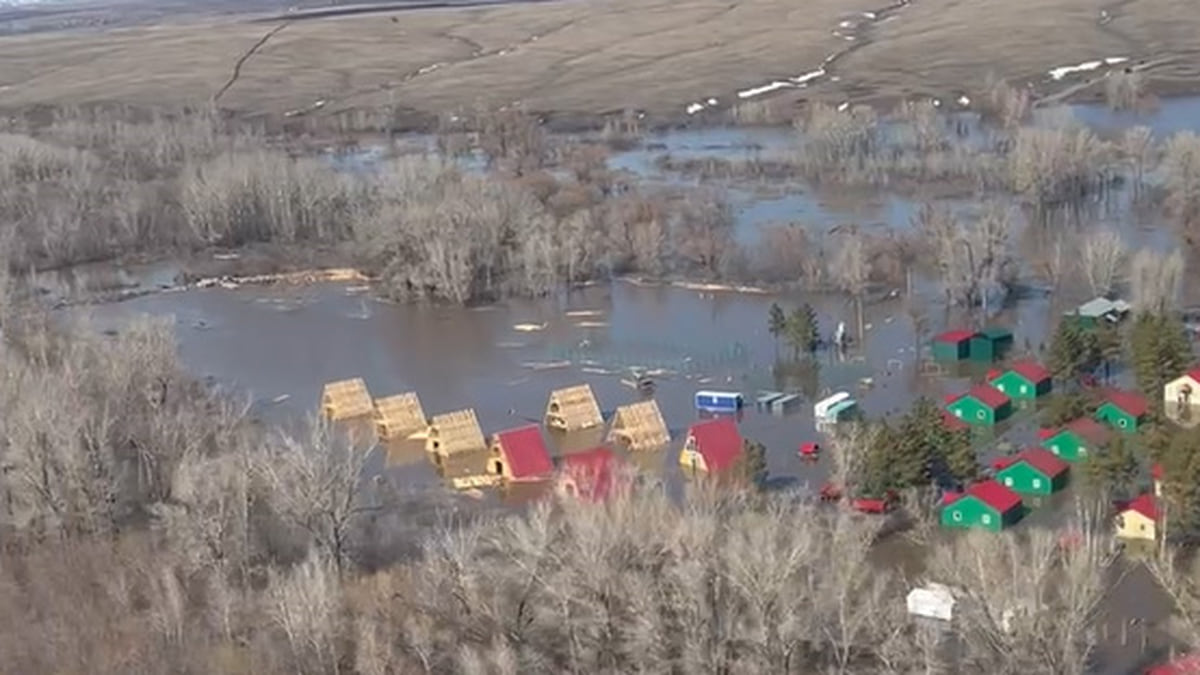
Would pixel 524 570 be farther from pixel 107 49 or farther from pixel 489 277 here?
pixel 107 49

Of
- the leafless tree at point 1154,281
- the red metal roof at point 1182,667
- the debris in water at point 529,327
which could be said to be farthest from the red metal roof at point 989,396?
the debris in water at point 529,327

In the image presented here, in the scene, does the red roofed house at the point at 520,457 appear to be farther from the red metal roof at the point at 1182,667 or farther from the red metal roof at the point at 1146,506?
the red metal roof at the point at 1182,667

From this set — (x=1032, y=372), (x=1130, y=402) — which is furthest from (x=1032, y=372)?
(x=1130, y=402)

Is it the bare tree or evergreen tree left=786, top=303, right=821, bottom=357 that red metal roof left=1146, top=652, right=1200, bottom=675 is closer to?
evergreen tree left=786, top=303, right=821, bottom=357

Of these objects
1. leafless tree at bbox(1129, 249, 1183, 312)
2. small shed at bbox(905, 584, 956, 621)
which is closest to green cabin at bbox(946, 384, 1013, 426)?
leafless tree at bbox(1129, 249, 1183, 312)

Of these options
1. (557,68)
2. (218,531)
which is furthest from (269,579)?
(557,68)

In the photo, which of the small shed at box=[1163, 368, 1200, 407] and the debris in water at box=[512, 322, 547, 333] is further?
the debris in water at box=[512, 322, 547, 333]
